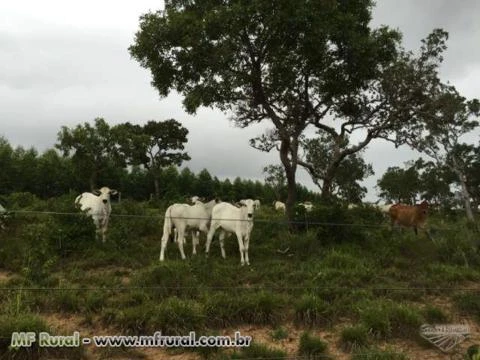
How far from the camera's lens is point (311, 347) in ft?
26.0

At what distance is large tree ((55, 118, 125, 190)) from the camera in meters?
43.2

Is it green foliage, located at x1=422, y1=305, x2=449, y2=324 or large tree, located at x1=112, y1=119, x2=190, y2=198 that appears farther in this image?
large tree, located at x1=112, y1=119, x2=190, y2=198

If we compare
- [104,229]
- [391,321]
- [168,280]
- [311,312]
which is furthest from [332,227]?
[104,229]

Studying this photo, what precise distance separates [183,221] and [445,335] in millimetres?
6810

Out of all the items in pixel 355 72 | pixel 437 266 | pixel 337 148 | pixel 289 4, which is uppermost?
pixel 289 4

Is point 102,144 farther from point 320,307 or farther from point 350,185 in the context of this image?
point 320,307

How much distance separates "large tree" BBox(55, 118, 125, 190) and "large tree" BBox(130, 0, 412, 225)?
28587 mm

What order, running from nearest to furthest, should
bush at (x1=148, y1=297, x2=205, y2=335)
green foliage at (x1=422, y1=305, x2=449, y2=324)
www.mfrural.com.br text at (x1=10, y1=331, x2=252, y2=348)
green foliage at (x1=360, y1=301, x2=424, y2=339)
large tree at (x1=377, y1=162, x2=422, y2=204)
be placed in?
1. www.mfrural.com.br text at (x1=10, y1=331, x2=252, y2=348)
2. bush at (x1=148, y1=297, x2=205, y2=335)
3. green foliage at (x1=360, y1=301, x2=424, y2=339)
4. green foliage at (x1=422, y1=305, x2=449, y2=324)
5. large tree at (x1=377, y1=162, x2=422, y2=204)

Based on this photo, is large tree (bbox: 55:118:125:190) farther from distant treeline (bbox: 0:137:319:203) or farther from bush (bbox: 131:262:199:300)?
bush (bbox: 131:262:199:300)

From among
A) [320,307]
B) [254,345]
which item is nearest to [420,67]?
[320,307]

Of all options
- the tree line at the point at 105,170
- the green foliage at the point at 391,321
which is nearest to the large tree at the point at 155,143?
the tree line at the point at 105,170

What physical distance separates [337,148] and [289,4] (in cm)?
582

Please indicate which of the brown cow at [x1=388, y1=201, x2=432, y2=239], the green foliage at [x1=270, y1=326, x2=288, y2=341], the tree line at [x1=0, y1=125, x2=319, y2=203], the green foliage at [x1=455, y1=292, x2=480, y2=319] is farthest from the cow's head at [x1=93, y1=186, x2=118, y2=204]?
the tree line at [x1=0, y1=125, x2=319, y2=203]

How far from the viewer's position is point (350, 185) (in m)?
49.2
